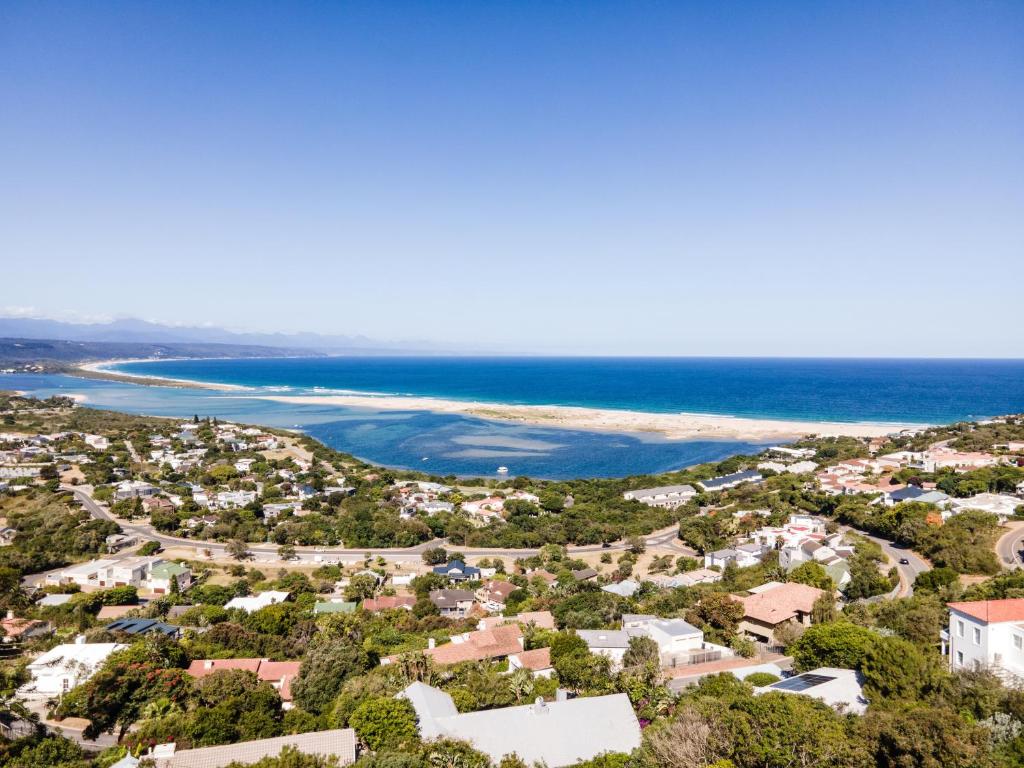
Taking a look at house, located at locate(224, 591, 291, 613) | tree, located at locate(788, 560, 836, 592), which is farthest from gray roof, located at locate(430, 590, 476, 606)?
tree, located at locate(788, 560, 836, 592)

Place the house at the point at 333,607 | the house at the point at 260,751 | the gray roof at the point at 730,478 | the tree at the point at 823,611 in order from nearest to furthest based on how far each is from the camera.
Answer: the house at the point at 260,751 → the tree at the point at 823,611 → the house at the point at 333,607 → the gray roof at the point at 730,478

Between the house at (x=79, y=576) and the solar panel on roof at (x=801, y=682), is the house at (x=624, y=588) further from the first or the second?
the house at (x=79, y=576)

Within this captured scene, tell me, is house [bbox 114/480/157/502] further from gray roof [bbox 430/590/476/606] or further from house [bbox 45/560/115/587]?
gray roof [bbox 430/590/476/606]

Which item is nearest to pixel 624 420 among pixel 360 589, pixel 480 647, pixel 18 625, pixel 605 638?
pixel 360 589

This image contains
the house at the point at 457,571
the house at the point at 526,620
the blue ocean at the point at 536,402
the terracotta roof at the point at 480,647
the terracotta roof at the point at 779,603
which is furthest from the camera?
the blue ocean at the point at 536,402

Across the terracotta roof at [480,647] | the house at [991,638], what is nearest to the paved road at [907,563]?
the house at [991,638]

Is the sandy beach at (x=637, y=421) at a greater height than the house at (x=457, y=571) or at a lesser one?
greater

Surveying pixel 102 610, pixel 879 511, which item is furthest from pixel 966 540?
pixel 102 610

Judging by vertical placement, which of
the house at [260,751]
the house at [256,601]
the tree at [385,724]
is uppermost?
the tree at [385,724]
